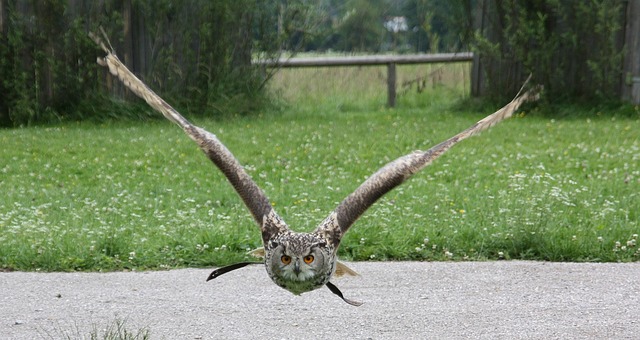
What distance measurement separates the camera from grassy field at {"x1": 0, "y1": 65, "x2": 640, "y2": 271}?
6973 mm

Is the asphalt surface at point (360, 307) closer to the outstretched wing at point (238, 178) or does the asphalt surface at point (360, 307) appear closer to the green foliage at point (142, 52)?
the outstretched wing at point (238, 178)

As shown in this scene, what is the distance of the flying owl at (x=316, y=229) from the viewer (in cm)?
422

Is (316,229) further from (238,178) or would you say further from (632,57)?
(632,57)

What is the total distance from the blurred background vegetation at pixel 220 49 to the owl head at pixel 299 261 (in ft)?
32.8

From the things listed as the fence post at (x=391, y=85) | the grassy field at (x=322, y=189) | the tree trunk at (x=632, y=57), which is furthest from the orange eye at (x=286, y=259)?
the fence post at (x=391, y=85)

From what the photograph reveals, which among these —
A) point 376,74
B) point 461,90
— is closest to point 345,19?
point 376,74

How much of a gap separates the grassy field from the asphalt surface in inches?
10.7

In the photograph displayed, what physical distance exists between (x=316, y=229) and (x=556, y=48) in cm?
1111

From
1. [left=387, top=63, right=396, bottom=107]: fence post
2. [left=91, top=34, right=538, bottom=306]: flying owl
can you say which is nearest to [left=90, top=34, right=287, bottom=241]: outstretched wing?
[left=91, top=34, right=538, bottom=306]: flying owl

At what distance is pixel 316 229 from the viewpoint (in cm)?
452

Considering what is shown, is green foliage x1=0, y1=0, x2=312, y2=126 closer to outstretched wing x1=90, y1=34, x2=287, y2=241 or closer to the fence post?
the fence post

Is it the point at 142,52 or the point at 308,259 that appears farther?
the point at 142,52

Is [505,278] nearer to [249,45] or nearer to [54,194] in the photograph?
[54,194]

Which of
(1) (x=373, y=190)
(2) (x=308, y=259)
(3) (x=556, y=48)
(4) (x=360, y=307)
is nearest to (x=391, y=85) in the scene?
(3) (x=556, y=48)
